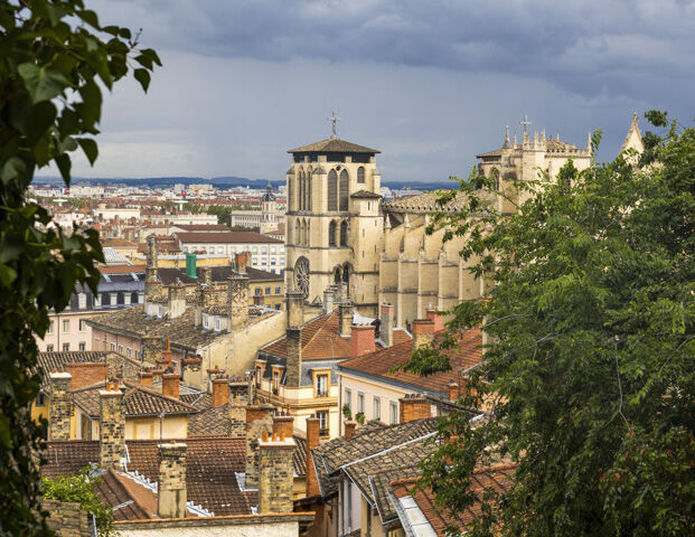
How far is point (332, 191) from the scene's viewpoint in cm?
10800

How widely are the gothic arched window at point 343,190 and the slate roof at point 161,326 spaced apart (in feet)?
153

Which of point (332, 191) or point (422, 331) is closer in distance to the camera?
point (422, 331)

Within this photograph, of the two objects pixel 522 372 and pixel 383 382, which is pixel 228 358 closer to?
pixel 383 382

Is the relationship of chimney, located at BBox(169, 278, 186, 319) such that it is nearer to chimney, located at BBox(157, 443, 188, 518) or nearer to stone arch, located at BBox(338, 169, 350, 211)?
chimney, located at BBox(157, 443, 188, 518)

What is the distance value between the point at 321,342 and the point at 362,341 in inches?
70.5

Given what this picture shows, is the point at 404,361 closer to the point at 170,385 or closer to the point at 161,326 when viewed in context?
the point at 170,385

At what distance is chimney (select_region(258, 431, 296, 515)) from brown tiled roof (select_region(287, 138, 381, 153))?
9098 centimetres

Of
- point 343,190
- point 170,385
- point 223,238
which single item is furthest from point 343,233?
point 223,238

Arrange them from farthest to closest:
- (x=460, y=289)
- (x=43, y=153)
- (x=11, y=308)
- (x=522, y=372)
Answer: (x=460, y=289), (x=522, y=372), (x=11, y=308), (x=43, y=153)

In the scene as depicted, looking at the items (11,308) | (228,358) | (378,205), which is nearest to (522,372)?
(11,308)

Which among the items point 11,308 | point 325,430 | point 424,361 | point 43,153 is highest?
point 43,153

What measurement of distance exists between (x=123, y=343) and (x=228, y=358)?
12.2 metres

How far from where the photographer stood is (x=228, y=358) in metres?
48.3

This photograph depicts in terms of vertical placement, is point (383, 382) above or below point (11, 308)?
below
